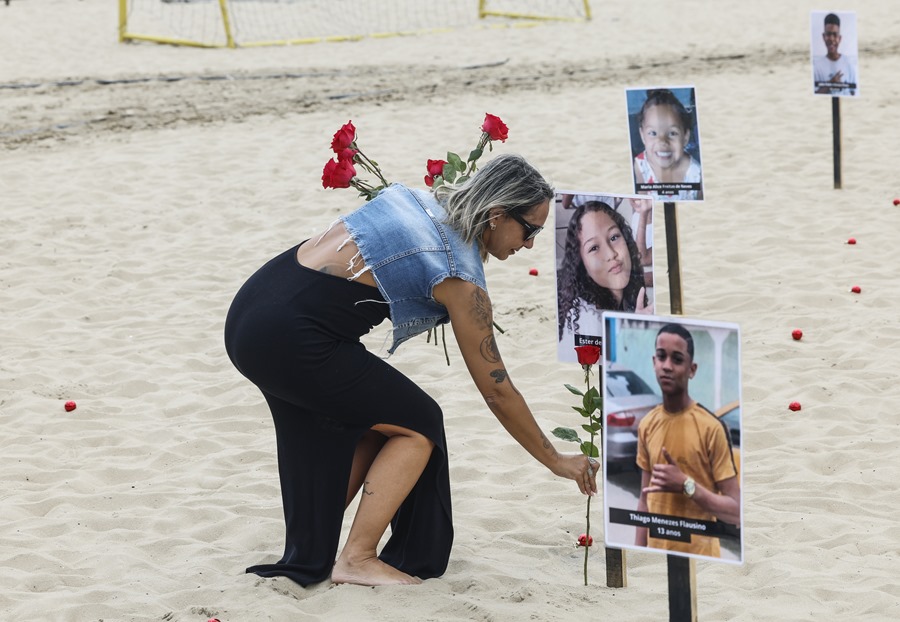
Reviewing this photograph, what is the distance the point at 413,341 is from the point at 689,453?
3215 mm

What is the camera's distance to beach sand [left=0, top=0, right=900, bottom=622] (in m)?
3.38

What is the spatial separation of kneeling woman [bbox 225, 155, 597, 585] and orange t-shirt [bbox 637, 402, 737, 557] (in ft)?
1.85

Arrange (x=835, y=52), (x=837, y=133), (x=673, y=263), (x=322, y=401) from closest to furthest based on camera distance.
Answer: (x=322, y=401)
(x=673, y=263)
(x=835, y=52)
(x=837, y=133)

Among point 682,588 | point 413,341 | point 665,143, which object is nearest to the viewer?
point 682,588

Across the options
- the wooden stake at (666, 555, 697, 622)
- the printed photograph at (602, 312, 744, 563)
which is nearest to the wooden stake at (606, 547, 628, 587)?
the wooden stake at (666, 555, 697, 622)

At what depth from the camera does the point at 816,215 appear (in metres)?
6.97

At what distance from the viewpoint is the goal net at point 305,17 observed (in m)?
14.6

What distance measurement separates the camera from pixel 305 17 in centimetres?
1652

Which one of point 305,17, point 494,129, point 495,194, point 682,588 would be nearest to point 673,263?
point 494,129

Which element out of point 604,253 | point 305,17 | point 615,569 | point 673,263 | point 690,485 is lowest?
point 615,569

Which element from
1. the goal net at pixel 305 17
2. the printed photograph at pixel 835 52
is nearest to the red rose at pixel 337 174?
the printed photograph at pixel 835 52

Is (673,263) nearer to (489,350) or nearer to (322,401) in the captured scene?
(489,350)

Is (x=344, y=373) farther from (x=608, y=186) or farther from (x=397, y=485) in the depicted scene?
(x=608, y=186)

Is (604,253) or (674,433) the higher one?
(604,253)
